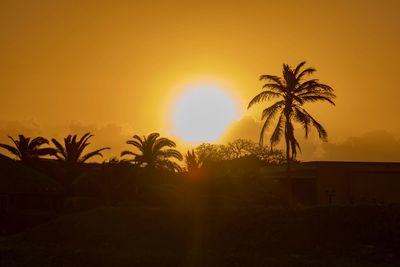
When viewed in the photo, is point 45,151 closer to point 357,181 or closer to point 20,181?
point 20,181

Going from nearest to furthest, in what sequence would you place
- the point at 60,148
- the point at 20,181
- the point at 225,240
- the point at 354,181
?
1. the point at 225,240
2. the point at 20,181
3. the point at 354,181
4. the point at 60,148

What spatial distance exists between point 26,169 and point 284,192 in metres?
20.3

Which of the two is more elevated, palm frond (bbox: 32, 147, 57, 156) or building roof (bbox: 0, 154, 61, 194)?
palm frond (bbox: 32, 147, 57, 156)

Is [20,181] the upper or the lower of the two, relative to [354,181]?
lower

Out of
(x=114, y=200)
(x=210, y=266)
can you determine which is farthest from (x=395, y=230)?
(x=114, y=200)

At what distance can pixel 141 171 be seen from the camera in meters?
47.1

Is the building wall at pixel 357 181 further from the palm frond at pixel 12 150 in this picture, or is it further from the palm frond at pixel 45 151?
the palm frond at pixel 12 150

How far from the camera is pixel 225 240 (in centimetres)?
2325

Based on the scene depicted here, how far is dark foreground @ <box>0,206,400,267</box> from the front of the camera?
20141mm

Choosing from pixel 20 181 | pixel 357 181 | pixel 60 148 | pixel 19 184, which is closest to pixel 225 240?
pixel 19 184

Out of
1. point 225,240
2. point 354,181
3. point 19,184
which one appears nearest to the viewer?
point 225,240

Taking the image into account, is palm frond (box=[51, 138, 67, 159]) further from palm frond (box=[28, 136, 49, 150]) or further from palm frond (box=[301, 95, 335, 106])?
palm frond (box=[301, 95, 335, 106])

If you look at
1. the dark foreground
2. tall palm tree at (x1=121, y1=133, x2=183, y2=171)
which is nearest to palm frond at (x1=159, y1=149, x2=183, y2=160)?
tall palm tree at (x1=121, y1=133, x2=183, y2=171)

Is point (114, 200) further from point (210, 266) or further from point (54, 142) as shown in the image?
point (210, 266)
